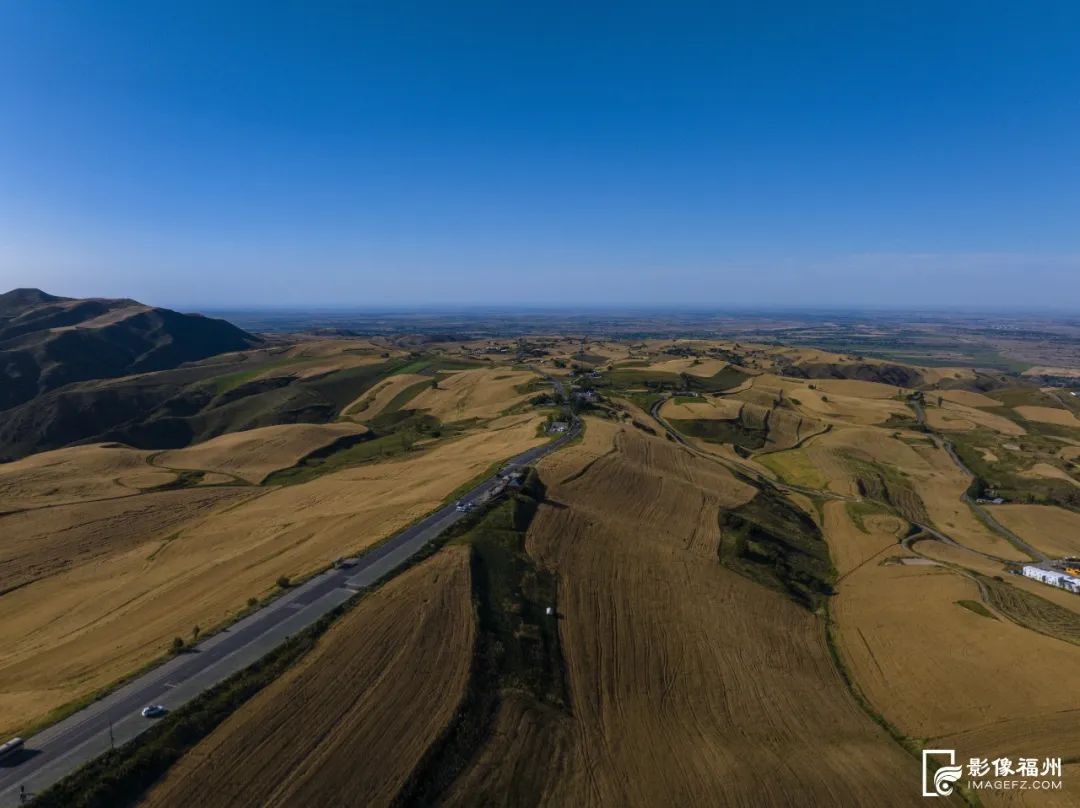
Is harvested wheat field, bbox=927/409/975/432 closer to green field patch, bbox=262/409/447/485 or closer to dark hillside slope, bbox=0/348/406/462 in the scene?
green field patch, bbox=262/409/447/485

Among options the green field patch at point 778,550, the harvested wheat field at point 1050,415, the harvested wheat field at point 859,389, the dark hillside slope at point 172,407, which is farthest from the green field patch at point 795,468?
the dark hillside slope at point 172,407

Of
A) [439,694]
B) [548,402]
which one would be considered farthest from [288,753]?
[548,402]

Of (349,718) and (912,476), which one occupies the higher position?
(349,718)

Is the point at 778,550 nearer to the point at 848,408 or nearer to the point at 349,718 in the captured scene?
the point at 349,718

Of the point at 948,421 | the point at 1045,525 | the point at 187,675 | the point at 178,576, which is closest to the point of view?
the point at 187,675

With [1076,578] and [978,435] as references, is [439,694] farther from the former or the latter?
[978,435]

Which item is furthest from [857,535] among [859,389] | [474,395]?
[859,389]

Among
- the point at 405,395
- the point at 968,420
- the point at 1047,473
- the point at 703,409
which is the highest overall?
the point at 405,395

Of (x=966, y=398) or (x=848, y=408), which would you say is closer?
(x=848, y=408)
